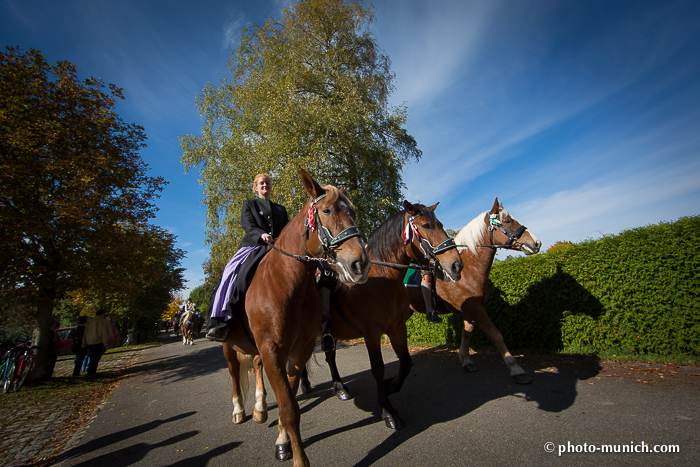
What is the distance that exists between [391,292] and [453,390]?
208cm

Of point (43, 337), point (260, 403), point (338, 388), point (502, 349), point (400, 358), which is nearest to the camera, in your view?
point (400, 358)

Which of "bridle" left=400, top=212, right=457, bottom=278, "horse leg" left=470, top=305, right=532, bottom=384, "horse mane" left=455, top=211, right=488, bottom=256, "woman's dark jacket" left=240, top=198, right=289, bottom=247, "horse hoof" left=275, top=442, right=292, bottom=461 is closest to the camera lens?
"horse hoof" left=275, top=442, right=292, bottom=461

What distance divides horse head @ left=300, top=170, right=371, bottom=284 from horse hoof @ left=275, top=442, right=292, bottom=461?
2.10m

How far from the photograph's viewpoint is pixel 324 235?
2.62 m

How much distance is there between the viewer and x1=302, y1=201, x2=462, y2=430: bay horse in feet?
12.3

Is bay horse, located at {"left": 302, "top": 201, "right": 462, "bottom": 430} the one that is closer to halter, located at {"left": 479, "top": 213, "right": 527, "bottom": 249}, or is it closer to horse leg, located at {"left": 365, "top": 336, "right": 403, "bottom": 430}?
horse leg, located at {"left": 365, "top": 336, "right": 403, "bottom": 430}

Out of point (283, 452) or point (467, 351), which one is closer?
point (283, 452)

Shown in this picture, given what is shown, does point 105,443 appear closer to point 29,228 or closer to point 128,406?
point 128,406

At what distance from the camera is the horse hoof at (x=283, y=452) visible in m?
3.20

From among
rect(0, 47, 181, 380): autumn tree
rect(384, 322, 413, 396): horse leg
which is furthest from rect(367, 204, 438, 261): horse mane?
rect(0, 47, 181, 380): autumn tree

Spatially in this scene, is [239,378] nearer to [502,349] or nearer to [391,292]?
[391,292]

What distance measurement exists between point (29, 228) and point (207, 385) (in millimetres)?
5808

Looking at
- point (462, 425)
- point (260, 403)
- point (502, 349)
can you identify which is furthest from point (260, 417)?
point (502, 349)

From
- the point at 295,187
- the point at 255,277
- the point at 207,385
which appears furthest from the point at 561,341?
the point at 295,187
